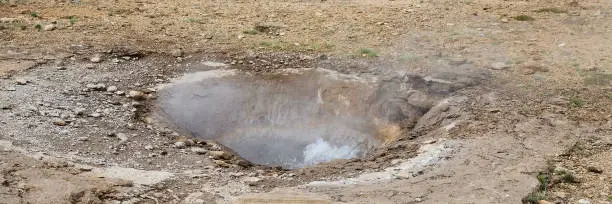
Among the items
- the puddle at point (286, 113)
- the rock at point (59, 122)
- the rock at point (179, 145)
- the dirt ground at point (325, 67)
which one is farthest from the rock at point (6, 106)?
the rock at point (179, 145)

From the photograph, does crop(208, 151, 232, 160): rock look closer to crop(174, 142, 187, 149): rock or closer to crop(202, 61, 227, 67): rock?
crop(174, 142, 187, 149): rock

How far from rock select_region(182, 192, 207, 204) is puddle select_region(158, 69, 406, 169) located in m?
1.93

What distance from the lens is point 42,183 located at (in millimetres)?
4523

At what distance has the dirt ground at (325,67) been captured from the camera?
4727 mm

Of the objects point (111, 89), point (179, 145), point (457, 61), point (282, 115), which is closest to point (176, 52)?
point (111, 89)

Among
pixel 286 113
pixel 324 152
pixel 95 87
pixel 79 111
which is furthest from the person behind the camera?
pixel 286 113

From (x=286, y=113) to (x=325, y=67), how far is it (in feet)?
2.27

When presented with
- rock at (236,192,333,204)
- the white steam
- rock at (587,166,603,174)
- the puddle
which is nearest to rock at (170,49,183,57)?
the puddle

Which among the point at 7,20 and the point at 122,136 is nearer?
the point at 122,136

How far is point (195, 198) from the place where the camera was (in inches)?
180

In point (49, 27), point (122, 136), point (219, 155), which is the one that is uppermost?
point (49, 27)

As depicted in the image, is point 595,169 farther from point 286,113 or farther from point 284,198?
point 286,113

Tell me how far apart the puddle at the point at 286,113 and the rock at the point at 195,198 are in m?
1.93

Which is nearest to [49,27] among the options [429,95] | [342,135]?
[342,135]
